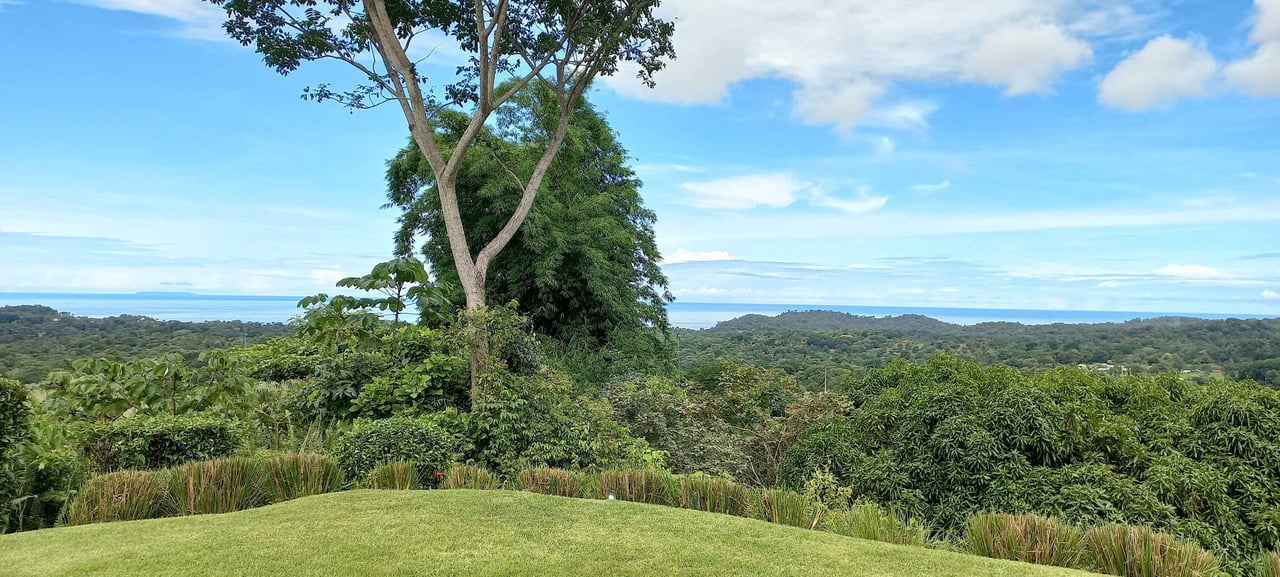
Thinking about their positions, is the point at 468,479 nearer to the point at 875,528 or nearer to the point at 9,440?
the point at 9,440

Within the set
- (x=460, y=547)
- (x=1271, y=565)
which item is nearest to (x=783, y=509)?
(x=460, y=547)

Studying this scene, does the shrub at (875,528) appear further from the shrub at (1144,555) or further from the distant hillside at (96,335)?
the distant hillside at (96,335)

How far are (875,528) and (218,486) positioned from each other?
165 inches

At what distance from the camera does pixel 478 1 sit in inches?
323

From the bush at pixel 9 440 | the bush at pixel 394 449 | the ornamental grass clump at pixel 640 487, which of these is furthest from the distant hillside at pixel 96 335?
the ornamental grass clump at pixel 640 487

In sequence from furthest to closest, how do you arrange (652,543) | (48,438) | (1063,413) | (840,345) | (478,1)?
1. (840,345)
2. (478,1)
3. (1063,413)
4. (48,438)
5. (652,543)

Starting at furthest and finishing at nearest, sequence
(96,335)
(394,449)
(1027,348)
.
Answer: (1027,348) < (96,335) < (394,449)

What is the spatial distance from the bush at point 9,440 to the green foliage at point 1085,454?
5.85 metres

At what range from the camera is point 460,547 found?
330cm

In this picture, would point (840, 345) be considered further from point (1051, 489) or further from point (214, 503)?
point (214, 503)

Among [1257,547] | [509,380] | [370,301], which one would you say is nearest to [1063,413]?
[1257,547]

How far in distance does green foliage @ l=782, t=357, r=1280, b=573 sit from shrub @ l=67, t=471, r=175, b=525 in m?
5.14

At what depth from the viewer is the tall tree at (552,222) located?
13219mm

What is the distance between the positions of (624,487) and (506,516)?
3.38 ft
